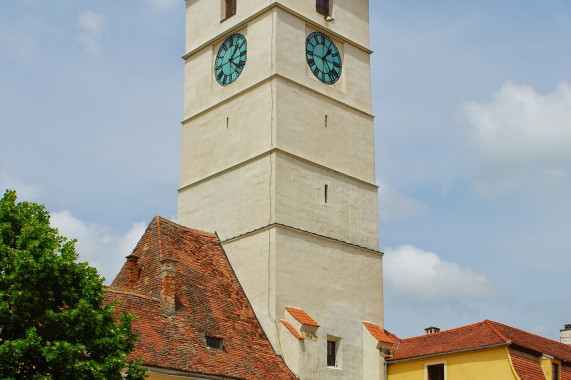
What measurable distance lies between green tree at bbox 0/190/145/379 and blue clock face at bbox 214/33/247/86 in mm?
15409

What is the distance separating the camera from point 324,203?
31.5m

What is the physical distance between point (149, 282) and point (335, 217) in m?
7.66

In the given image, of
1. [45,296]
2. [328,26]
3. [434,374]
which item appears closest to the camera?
[45,296]

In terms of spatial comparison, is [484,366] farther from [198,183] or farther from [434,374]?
[198,183]

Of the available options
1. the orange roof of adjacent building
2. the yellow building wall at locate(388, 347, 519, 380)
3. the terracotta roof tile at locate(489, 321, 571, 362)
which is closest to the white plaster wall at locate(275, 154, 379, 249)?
the orange roof of adjacent building

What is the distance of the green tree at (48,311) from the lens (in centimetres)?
1756

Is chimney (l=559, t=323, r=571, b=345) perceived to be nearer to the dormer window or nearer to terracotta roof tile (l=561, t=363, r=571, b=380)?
terracotta roof tile (l=561, t=363, r=571, b=380)

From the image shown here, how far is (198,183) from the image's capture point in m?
33.2

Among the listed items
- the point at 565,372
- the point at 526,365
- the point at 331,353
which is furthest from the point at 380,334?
the point at 565,372

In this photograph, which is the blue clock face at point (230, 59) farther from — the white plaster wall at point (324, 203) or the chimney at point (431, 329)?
the chimney at point (431, 329)

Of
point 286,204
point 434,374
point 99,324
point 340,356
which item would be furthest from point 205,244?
point 99,324

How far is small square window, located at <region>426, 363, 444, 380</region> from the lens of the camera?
28812 millimetres

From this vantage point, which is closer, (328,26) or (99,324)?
(99,324)

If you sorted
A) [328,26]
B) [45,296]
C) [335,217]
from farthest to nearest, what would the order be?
[328,26], [335,217], [45,296]
